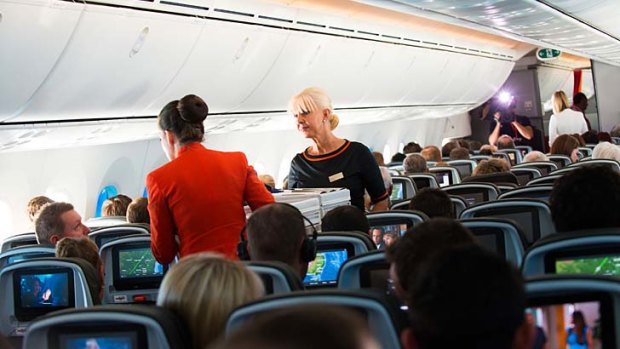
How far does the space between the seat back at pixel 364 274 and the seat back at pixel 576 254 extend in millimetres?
550

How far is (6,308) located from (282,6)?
729cm

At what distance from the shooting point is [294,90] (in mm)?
14359

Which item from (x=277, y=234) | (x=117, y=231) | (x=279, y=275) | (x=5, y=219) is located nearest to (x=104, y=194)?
(x=5, y=219)

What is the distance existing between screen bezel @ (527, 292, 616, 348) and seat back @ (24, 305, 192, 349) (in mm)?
1013

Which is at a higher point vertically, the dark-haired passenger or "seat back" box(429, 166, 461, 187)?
"seat back" box(429, 166, 461, 187)

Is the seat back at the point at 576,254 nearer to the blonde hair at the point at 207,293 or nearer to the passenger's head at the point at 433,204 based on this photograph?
the blonde hair at the point at 207,293

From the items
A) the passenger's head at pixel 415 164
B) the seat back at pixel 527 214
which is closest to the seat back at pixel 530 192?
the seat back at pixel 527 214

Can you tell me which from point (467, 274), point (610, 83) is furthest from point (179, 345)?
point (610, 83)

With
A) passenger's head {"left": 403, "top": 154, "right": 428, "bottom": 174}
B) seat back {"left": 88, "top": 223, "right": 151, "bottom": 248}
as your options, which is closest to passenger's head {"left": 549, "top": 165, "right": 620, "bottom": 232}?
seat back {"left": 88, "top": 223, "right": 151, "bottom": 248}

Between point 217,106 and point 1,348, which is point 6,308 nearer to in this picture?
point 1,348

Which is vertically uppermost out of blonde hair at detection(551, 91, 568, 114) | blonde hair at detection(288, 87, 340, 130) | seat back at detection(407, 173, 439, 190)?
blonde hair at detection(551, 91, 568, 114)

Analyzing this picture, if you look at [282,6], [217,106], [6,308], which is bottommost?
[6,308]

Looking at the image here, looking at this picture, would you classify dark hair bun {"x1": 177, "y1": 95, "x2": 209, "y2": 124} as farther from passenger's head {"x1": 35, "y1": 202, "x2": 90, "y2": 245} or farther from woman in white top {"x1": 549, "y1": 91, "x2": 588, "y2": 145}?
woman in white top {"x1": 549, "y1": 91, "x2": 588, "y2": 145}

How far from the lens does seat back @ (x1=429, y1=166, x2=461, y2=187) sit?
12.8m
